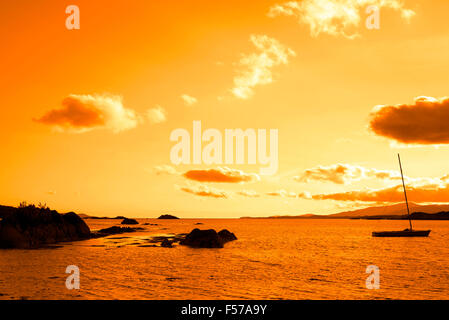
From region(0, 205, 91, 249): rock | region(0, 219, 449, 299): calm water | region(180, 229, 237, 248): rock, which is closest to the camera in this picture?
region(0, 219, 449, 299): calm water

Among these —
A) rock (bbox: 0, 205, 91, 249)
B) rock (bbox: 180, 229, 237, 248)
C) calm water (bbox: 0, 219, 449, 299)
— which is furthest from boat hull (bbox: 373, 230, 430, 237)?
rock (bbox: 0, 205, 91, 249)

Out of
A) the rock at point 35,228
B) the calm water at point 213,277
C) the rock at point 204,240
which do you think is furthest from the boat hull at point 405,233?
the rock at point 35,228

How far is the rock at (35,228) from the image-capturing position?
179ft

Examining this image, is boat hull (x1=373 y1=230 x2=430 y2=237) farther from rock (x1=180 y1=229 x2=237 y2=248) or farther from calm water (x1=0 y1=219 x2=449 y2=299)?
rock (x1=180 y1=229 x2=237 y2=248)

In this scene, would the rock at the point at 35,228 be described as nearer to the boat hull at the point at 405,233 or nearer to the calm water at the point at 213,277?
the calm water at the point at 213,277

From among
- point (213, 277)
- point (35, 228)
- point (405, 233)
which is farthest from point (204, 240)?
point (405, 233)

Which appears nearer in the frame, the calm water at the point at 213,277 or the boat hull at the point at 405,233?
the calm water at the point at 213,277

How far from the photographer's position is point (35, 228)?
60.4 meters

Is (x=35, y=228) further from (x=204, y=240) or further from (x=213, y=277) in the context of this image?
(x=213, y=277)

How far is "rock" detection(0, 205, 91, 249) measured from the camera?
179 ft

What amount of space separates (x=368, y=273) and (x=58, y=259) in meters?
35.3
